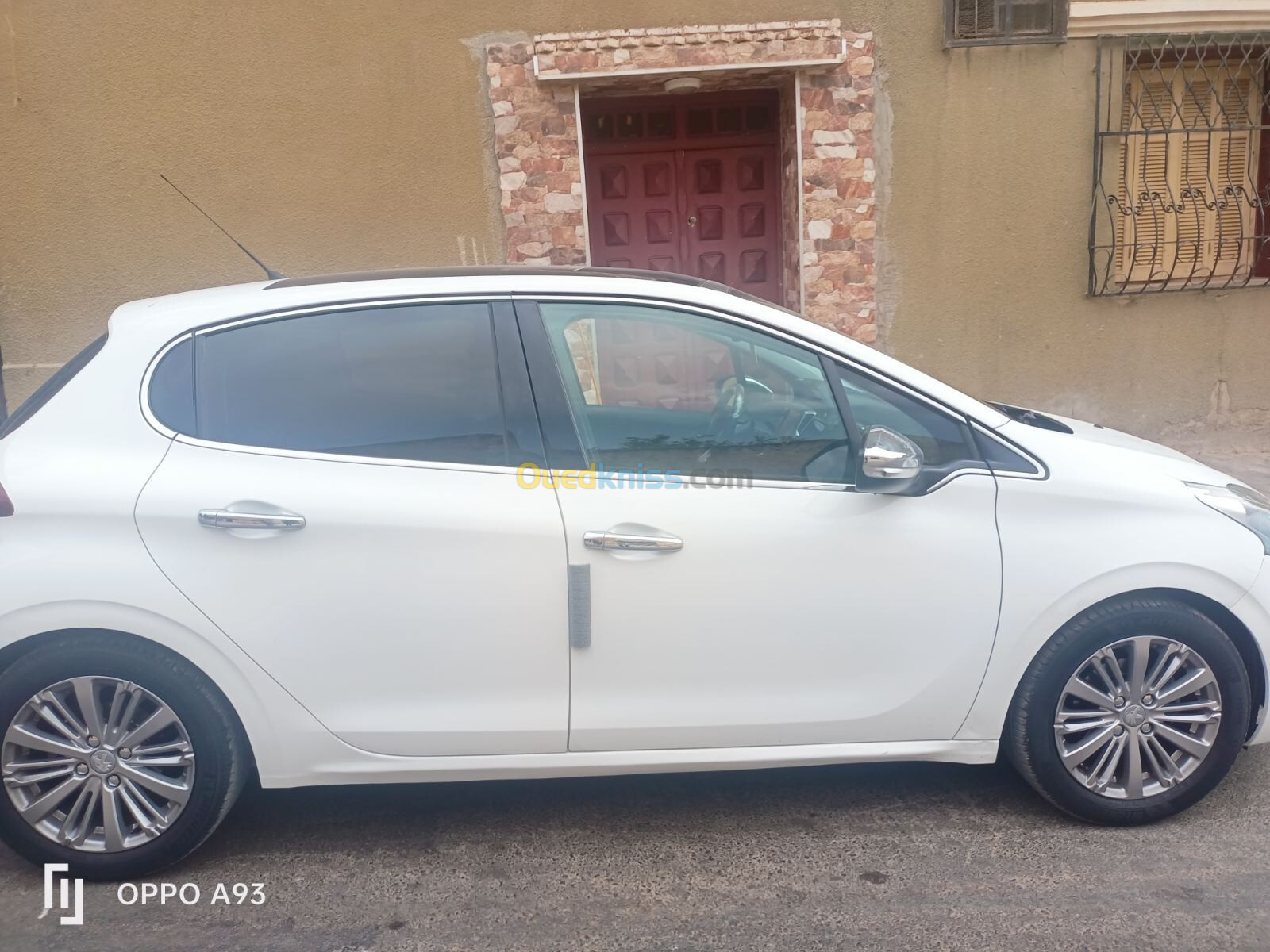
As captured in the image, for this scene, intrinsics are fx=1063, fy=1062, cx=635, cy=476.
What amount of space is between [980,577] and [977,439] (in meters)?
0.40

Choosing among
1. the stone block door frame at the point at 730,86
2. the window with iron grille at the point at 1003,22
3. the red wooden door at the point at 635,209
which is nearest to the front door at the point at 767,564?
the stone block door frame at the point at 730,86

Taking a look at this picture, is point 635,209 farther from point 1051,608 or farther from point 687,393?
point 1051,608

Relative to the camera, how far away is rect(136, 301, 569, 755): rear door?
2.86 metres

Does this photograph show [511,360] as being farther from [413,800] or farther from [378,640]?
[413,800]

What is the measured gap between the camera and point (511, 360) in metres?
3.03

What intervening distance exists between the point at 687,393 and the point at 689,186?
5158 millimetres

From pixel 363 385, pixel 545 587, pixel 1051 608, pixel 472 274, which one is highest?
pixel 472 274

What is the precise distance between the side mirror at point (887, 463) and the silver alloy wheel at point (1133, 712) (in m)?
0.76

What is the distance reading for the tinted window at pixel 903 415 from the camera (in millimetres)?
3072

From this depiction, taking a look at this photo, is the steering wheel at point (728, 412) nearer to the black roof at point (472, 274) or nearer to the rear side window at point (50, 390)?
the black roof at point (472, 274)

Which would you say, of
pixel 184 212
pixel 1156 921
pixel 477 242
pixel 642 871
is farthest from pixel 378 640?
pixel 184 212

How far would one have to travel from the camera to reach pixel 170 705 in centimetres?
288

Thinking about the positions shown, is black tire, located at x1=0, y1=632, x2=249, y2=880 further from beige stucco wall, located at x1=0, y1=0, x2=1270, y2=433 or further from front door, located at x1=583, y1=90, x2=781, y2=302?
front door, located at x1=583, y1=90, x2=781, y2=302

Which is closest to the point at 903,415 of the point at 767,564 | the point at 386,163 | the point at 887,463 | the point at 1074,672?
the point at 887,463
